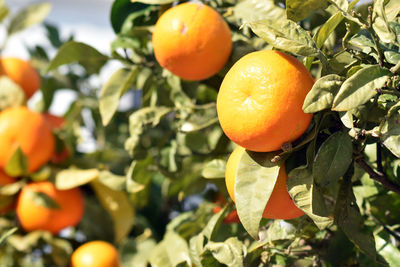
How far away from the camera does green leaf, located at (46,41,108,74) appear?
2.80 ft

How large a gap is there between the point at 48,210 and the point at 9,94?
0.31 metres

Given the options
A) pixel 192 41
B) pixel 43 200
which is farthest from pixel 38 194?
pixel 192 41

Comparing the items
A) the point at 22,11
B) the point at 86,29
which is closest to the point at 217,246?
the point at 22,11

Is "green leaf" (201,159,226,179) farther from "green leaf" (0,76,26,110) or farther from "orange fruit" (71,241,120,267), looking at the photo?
"green leaf" (0,76,26,110)

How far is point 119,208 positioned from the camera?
1.18 m

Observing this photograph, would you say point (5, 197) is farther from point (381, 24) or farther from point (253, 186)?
point (381, 24)

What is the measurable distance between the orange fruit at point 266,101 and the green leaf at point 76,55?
1.37 ft

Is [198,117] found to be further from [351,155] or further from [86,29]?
[86,29]

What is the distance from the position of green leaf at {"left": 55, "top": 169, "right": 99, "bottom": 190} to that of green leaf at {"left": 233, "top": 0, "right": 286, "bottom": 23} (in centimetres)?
53

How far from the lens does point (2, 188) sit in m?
1.11

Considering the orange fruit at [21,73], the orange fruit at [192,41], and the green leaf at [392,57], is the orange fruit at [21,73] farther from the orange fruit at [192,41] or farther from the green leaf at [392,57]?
the green leaf at [392,57]

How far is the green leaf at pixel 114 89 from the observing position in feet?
2.77

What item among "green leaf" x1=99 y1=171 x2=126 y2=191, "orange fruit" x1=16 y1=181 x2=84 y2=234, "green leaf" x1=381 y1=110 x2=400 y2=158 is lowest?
"orange fruit" x1=16 y1=181 x2=84 y2=234

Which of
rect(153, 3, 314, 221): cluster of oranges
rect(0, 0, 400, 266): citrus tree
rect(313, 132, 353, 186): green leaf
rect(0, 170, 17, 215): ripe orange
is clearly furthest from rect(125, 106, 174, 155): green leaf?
rect(0, 170, 17, 215): ripe orange
